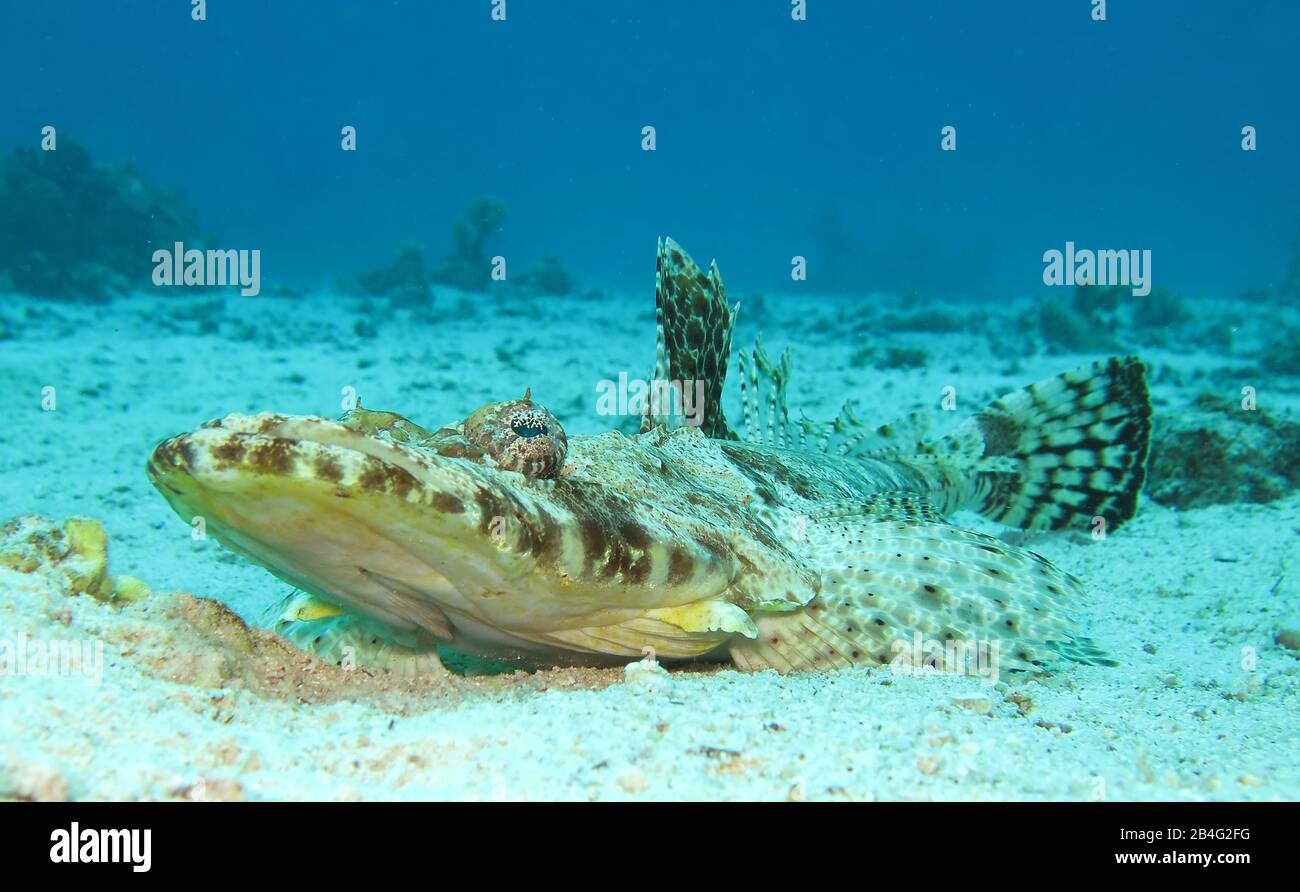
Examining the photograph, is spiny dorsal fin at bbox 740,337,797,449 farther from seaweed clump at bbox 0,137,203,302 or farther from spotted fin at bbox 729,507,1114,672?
seaweed clump at bbox 0,137,203,302

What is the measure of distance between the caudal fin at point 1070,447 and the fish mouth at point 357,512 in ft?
17.2

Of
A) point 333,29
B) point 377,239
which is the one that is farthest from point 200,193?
point 333,29

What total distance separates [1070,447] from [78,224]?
A: 2947 centimetres

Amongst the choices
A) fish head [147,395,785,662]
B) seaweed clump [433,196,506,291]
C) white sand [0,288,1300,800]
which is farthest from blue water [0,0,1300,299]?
fish head [147,395,785,662]

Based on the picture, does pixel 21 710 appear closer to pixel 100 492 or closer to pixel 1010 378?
pixel 100 492

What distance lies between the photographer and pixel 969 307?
98.9ft

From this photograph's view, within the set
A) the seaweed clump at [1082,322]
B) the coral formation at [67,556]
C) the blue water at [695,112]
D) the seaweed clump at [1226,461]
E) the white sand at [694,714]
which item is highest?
the blue water at [695,112]

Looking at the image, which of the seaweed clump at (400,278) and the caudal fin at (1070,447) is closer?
the caudal fin at (1070,447)

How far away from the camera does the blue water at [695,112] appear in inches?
4085

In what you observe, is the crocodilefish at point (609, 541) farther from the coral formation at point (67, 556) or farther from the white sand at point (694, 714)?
the coral formation at point (67, 556)

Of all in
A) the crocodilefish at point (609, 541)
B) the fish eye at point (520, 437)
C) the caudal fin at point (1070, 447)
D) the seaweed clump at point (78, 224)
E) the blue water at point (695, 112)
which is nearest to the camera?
the crocodilefish at point (609, 541)

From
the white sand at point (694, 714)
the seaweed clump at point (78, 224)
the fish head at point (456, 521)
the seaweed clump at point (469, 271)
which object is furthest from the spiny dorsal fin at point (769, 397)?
the seaweed clump at point (469, 271)
